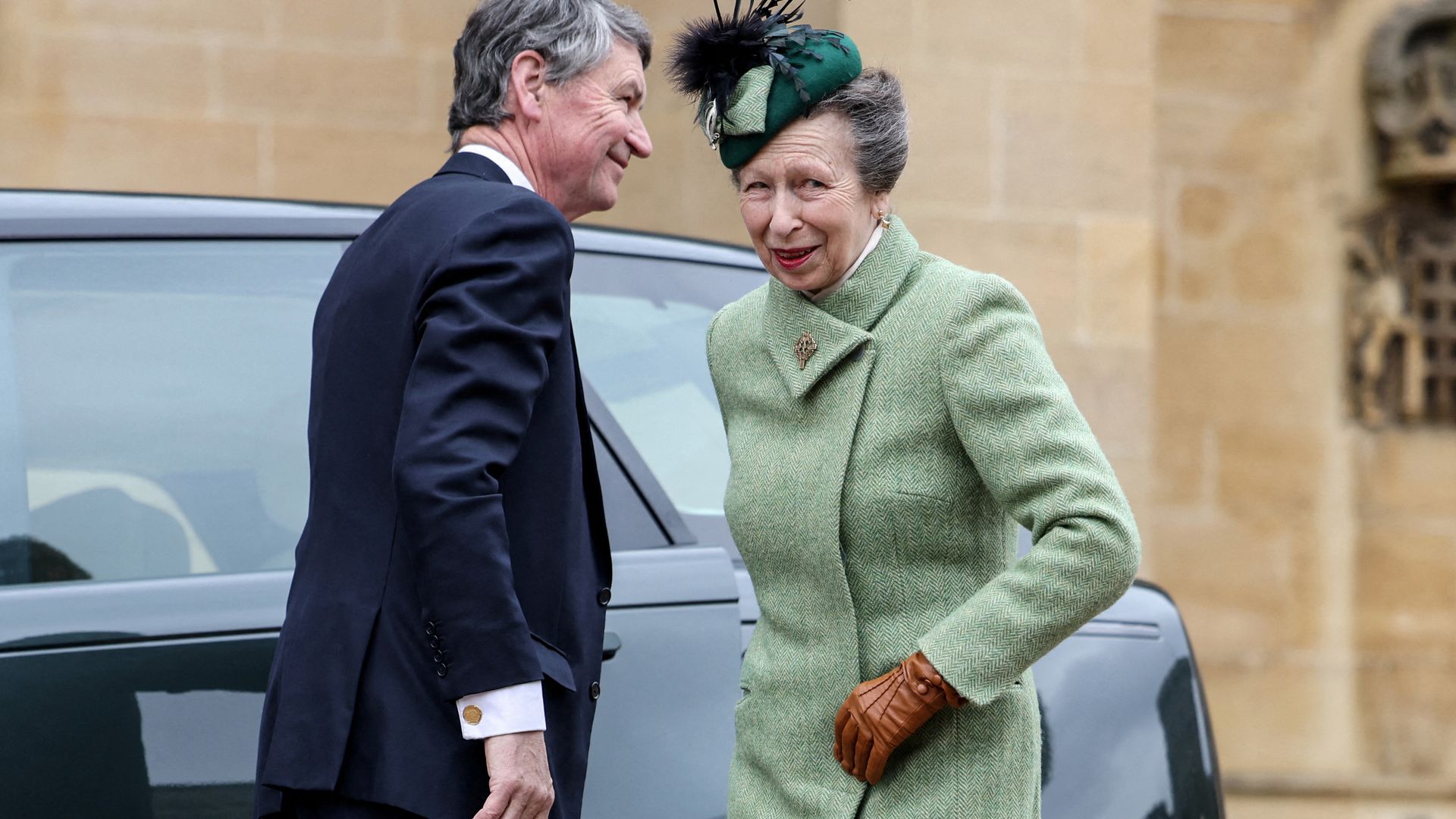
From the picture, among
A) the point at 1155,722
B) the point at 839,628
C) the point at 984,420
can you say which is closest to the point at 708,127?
the point at 984,420

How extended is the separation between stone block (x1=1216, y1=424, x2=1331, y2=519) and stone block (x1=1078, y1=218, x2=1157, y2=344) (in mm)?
1218

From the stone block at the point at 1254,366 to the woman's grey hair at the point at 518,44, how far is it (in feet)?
15.3

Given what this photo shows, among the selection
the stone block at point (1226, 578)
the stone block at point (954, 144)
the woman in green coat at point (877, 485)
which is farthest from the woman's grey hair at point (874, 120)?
the stone block at point (1226, 578)

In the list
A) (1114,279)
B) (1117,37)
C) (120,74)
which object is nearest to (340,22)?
(120,74)

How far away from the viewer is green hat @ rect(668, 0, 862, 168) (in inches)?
76.1

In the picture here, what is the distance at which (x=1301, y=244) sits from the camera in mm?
6367

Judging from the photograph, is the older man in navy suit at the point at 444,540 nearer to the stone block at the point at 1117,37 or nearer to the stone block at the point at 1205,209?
the stone block at the point at 1117,37

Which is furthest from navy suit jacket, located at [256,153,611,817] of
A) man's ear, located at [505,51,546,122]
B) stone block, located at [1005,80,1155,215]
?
stone block, located at [1005,80,1155,215]

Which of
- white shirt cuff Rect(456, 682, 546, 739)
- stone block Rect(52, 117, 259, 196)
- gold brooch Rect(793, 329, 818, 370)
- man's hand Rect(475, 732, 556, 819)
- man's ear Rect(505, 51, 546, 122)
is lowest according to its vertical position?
man's hand Rect(475, 732, 556, 819)

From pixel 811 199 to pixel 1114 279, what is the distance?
357 cm

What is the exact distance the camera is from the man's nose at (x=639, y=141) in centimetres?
214

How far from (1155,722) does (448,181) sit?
4.64 feet

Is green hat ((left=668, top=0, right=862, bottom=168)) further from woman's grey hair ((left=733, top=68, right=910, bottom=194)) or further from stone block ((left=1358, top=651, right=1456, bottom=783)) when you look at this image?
stone block ((left=1358, top=651, right=1456, bottom=783))

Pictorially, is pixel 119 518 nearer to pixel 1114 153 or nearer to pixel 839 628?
pixel 839 628
